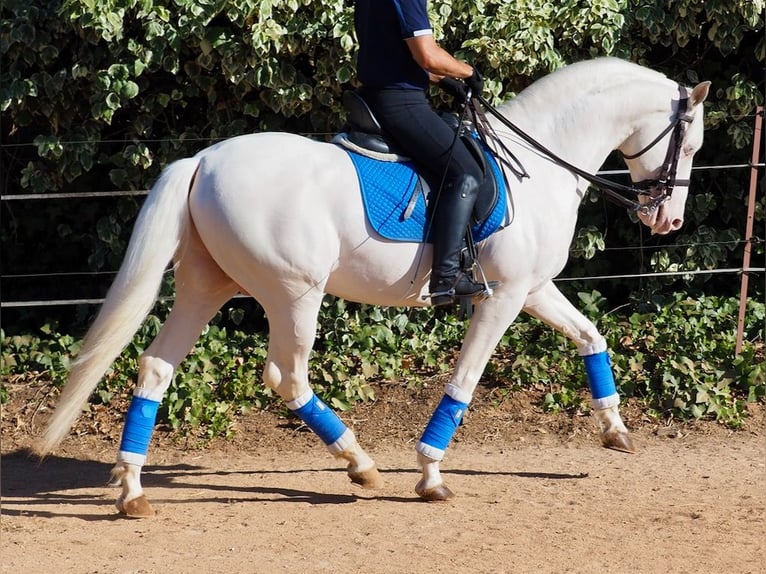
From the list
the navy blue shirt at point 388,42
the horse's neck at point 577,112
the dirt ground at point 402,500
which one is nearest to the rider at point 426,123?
the navy blue shirt at point 388,42

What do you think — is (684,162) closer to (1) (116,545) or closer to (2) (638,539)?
(2) (638,539)

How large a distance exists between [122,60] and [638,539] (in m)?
4.99

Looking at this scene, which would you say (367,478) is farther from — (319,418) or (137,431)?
(137,431)

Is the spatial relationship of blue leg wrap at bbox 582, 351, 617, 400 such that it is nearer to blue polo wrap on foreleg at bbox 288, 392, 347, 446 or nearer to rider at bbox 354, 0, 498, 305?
rider at bbox 354, 0, 498, 305

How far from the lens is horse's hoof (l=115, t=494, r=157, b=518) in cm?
546

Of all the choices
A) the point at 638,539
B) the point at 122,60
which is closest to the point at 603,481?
the point at 638,539

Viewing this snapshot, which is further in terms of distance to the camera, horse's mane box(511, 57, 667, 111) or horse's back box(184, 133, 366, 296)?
horse's mane box(511, 57, 667, 111)

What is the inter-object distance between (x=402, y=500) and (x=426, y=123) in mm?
1968

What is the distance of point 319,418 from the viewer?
18.9 ft

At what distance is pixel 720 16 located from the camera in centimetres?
810

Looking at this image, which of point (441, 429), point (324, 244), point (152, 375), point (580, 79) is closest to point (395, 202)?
point (324, 244)

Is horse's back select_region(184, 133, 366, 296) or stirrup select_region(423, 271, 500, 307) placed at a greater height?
horse's back select_region(184, 133, 366, 296)

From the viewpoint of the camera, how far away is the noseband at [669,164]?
5.91 meters

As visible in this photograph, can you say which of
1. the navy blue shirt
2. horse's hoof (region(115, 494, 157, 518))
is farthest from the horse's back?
horse's hoof (region(115, 494, 157, 518))
